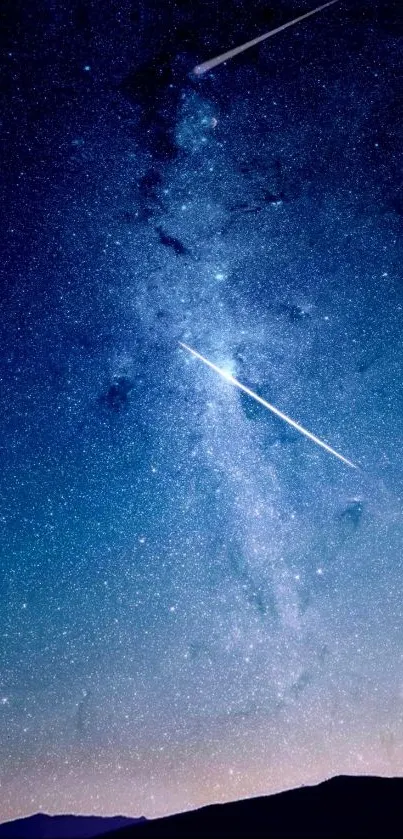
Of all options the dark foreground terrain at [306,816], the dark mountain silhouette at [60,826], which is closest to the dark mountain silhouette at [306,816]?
the dark foreground terrain at [306,816]

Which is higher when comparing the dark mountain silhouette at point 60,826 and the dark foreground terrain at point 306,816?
the dark foreground terrain at point 306,816

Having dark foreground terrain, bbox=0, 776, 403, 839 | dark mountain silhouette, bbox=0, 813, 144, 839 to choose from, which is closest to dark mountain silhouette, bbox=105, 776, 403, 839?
dark foreground terrain, bbox=0, 776, 403, 839

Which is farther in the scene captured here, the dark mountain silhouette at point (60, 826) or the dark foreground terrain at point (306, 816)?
the dark mountain silhouette at point (60, 826)

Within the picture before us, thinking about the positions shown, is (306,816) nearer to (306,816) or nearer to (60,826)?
(306,816)

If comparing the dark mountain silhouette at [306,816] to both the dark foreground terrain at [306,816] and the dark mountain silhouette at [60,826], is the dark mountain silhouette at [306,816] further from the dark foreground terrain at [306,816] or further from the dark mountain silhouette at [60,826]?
the dark mountain silhouette at [60,826]

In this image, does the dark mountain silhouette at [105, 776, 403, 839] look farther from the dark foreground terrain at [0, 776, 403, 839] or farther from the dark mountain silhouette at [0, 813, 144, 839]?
the dark mountain silhouette at [0, 813, 144, 839]

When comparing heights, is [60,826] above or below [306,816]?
below

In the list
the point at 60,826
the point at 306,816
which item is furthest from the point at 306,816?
the point at 60,826

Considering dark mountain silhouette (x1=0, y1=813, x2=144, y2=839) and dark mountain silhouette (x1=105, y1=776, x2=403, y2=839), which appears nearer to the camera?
dark mountain silhouette (x1=105, y1=776, x2=403, y2=839)
